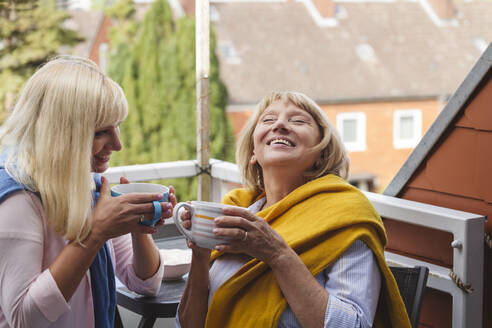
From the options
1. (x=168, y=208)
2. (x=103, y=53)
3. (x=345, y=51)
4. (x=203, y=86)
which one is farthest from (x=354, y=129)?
(x=168, y=208)

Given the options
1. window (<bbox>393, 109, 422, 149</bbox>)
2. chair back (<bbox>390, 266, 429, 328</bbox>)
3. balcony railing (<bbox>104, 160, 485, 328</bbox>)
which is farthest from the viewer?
window (<bbox>393, 109, 422, 149</bbox>)

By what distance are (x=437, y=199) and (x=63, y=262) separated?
1.35 metres

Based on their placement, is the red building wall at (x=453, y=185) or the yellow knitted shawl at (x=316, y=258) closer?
the yellow knitted shawl at (x=316, y=258)

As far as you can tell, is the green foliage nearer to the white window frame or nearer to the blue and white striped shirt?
the white window frame

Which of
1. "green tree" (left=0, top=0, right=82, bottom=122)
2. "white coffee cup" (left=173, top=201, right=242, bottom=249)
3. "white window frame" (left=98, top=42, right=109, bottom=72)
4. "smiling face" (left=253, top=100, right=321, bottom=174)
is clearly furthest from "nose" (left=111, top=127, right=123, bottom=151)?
"white window frame" (left=98, top=42, right=109, bottom=72)

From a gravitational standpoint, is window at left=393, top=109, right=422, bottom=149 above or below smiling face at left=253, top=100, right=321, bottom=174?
below

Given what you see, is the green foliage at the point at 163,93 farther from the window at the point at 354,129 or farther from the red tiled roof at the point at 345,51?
the window at the point at 354,129

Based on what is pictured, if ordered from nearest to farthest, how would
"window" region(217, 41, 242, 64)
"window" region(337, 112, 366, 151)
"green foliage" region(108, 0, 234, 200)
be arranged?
"green foliage" region(108, 0, 234, 200) → "window" region(217, 41, 242, 64) → "window" region(337, 112, 366, 151)

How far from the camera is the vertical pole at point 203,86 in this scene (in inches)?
121

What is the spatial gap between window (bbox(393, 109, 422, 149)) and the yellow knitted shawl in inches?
1244

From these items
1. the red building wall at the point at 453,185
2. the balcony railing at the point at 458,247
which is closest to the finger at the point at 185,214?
the balcony railing at the point at 458,247

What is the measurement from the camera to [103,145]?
149 cm

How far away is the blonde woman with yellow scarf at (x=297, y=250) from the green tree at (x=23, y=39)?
19474mm

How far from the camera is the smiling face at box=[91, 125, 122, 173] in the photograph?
148cm
